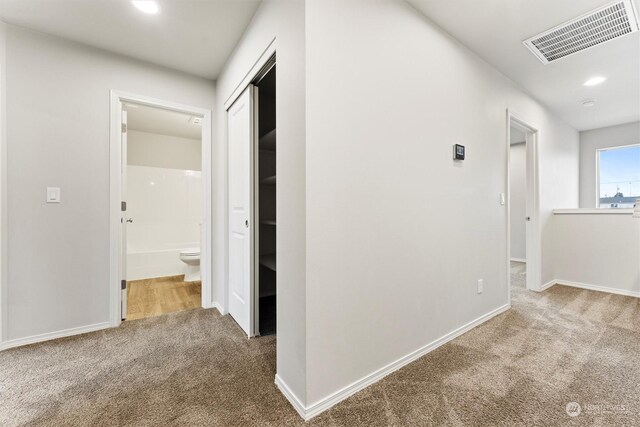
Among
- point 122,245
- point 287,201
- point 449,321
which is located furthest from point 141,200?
point 449,321

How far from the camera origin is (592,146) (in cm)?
454

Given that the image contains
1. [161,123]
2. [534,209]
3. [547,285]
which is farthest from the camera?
[161,123]

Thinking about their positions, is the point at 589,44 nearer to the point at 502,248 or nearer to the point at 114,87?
the point at 502,248

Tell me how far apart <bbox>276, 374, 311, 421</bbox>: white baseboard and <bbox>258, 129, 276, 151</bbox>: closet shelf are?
189cm

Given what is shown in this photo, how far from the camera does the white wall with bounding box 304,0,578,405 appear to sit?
54.1 inches

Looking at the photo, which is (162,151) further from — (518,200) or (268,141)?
(518,200)

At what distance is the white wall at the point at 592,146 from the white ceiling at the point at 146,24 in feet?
18.9

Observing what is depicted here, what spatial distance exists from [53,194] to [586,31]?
4420 millimetres

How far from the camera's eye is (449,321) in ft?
6.88

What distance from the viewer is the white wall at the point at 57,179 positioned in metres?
2.00

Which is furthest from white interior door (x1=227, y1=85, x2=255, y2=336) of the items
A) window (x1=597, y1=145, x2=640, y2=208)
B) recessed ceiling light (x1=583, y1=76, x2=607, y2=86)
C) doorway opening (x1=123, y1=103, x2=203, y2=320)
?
window (x1=597, y1=145, x2=640, y2=208)

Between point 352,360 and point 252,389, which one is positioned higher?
point 352,360

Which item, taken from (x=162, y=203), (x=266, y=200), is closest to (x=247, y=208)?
(x=266, y=200)

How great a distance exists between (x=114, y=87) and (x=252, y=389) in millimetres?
2699
